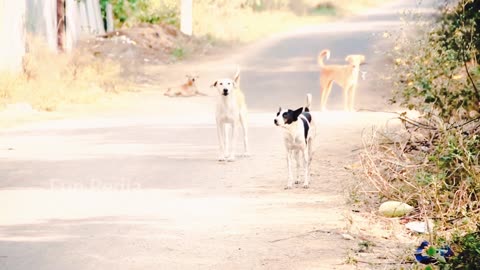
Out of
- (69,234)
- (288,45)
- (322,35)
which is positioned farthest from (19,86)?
→ (322,35)

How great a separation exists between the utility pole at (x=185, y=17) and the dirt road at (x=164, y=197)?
55.8 ft

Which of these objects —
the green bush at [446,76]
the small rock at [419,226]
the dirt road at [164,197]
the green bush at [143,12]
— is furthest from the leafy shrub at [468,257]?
the green bush at [143,12]

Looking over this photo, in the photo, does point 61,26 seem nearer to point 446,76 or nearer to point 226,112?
point 226,112

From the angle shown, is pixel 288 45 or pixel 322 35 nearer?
pixel 288 45

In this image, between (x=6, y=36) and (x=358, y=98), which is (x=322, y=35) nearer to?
(x=358, y=98)

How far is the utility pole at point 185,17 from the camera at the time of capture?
1470 inches

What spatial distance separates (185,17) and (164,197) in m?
27.3

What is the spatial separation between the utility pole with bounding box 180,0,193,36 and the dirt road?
55.8 feet

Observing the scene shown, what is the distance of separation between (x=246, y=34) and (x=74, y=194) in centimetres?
2893

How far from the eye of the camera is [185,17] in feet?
123

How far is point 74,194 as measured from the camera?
10719mm

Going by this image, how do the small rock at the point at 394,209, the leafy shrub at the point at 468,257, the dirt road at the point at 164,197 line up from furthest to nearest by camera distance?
the small rock at the point at 394,209 < the dirt road at the point at 164,197 < the leafy shrub at the point at 468,257

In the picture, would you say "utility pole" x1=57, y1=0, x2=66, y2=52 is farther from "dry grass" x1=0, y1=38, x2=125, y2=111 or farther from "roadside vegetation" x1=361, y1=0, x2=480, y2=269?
"roadside vegetation" x1=361, y1=0, x2=480, y2=269

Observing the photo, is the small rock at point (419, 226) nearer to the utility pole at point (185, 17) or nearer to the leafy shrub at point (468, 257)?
the leafy shrub at point (468, 257)
